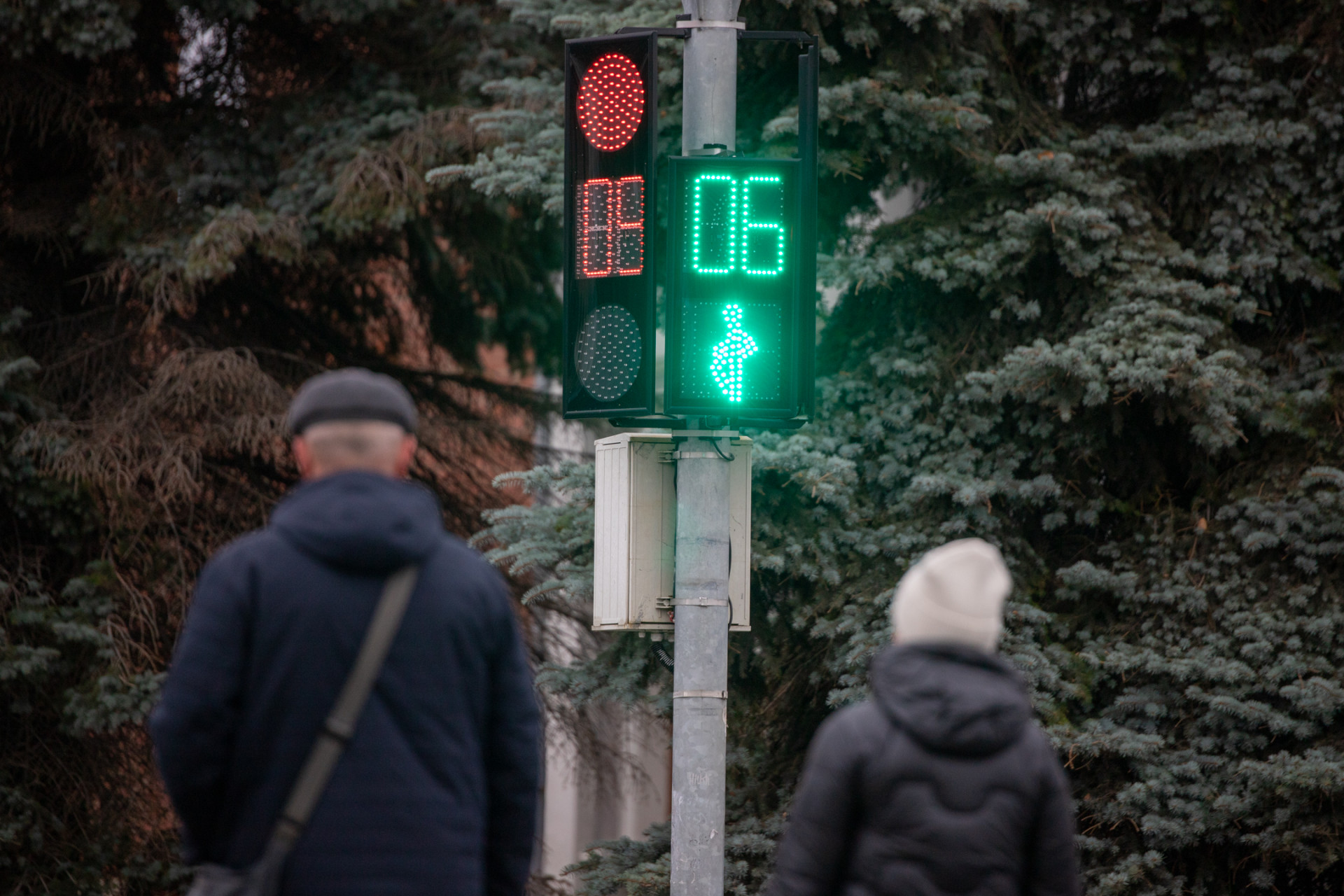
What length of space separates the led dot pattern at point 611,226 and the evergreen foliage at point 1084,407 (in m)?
2.89

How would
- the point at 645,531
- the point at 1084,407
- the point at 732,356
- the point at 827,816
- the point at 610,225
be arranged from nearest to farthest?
the point at 827,816 < the point at 732,356 < the point at 610,225 < the point at 645,531 < the point at 1084,407

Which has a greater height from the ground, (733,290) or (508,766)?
(733,290)

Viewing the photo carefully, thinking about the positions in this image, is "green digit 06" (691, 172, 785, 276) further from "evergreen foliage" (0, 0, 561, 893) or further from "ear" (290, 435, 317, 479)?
"evergreen foliage" (0, 0, 561, 893)

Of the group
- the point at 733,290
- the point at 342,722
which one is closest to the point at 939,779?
the point at 342,722

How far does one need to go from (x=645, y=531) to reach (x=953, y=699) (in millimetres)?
2881

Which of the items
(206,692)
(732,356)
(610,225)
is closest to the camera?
(206,692)

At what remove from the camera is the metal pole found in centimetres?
534

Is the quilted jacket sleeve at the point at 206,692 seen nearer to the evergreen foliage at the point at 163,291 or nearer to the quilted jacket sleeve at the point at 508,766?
the quilted jacket sleeve at the point at 508,766

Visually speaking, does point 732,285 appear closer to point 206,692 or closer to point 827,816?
point 827,816

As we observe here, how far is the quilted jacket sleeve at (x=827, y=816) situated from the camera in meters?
2.94

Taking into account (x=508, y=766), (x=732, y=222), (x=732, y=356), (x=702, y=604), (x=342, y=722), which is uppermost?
(x=732, y=222)

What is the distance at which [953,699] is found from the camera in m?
2.90

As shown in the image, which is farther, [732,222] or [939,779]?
[732,222]

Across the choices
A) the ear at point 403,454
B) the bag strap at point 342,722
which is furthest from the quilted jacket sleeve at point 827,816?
the ear at point 403,454
